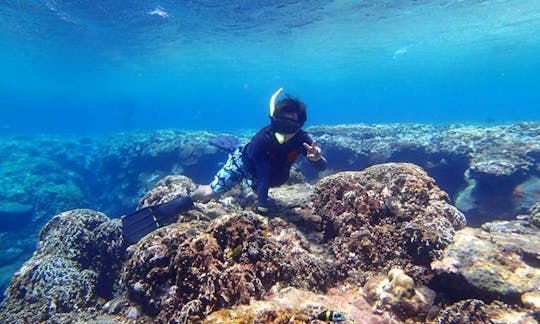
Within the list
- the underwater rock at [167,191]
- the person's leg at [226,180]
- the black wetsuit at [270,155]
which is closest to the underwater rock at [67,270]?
the underwater rock at [167,191]

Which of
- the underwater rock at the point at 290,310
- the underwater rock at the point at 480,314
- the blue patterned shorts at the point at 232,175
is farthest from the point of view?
the blue patterned shorts at the point at 232,175

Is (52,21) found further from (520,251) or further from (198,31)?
(520,251)

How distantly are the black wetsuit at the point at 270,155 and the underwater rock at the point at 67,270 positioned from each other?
128 inches

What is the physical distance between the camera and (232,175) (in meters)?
7.32

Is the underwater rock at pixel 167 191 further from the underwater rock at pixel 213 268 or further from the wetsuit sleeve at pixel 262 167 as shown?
the underwater rock at pixel 213 268

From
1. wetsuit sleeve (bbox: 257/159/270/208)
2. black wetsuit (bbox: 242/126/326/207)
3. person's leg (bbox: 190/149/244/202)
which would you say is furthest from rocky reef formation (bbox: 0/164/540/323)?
person's leg (bbox: 190/149/244/202)

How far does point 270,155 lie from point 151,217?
2.61 meters

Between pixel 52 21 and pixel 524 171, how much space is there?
29.8 m

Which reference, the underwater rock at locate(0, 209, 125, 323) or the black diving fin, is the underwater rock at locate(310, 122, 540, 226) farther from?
the underwater rock at locate(0, 209, 125, 323)

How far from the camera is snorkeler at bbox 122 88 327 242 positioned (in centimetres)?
545

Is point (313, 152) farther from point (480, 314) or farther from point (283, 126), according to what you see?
point (480, 314)

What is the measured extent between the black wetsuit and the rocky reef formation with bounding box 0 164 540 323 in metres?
0.54

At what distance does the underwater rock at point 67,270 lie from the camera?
5.63 metres

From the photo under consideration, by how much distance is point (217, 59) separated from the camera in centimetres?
4344
